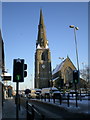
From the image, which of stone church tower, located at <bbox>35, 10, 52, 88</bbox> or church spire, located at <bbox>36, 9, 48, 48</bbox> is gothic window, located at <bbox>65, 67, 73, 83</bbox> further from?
church spire, located at <bbox>36, 9, 48, 48</bbox>

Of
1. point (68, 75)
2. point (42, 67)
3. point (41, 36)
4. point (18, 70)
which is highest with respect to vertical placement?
point (41, 36)

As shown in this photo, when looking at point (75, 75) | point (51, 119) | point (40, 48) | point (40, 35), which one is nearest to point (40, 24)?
point (40, 35)

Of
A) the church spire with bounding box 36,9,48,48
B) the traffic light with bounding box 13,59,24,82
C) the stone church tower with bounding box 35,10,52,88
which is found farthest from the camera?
the church spire with bounding box 36,9,48,48

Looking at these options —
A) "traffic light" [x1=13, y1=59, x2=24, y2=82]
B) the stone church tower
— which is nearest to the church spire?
the stone church tower

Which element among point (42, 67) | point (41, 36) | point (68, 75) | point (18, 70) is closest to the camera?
point (18, 70)

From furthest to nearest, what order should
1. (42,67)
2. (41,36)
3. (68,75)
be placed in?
(41,36)
(42,67)
(68,75)

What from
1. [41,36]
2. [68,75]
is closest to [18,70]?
[68,75]

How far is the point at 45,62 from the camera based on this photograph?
12088 cm

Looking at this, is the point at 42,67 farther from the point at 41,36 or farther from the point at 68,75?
the point at 41,36

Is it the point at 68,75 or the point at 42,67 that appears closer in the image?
the point at 68,75

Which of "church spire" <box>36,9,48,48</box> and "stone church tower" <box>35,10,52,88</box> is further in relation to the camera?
"church spire" <box>36,9,48,48</box>

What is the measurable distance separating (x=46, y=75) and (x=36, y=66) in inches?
267

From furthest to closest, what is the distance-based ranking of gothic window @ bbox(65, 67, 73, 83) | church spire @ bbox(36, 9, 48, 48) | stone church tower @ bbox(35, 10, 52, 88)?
1. church spire @ bbox(36, 9, 48, 48)
2. stone church tower @ bbox(35, 10, 52, 88)
3. gothic window @ bbox(65, 67, 73, 83)

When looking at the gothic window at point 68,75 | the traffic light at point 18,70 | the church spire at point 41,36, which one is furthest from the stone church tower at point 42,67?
the traffic light at point 18,70
